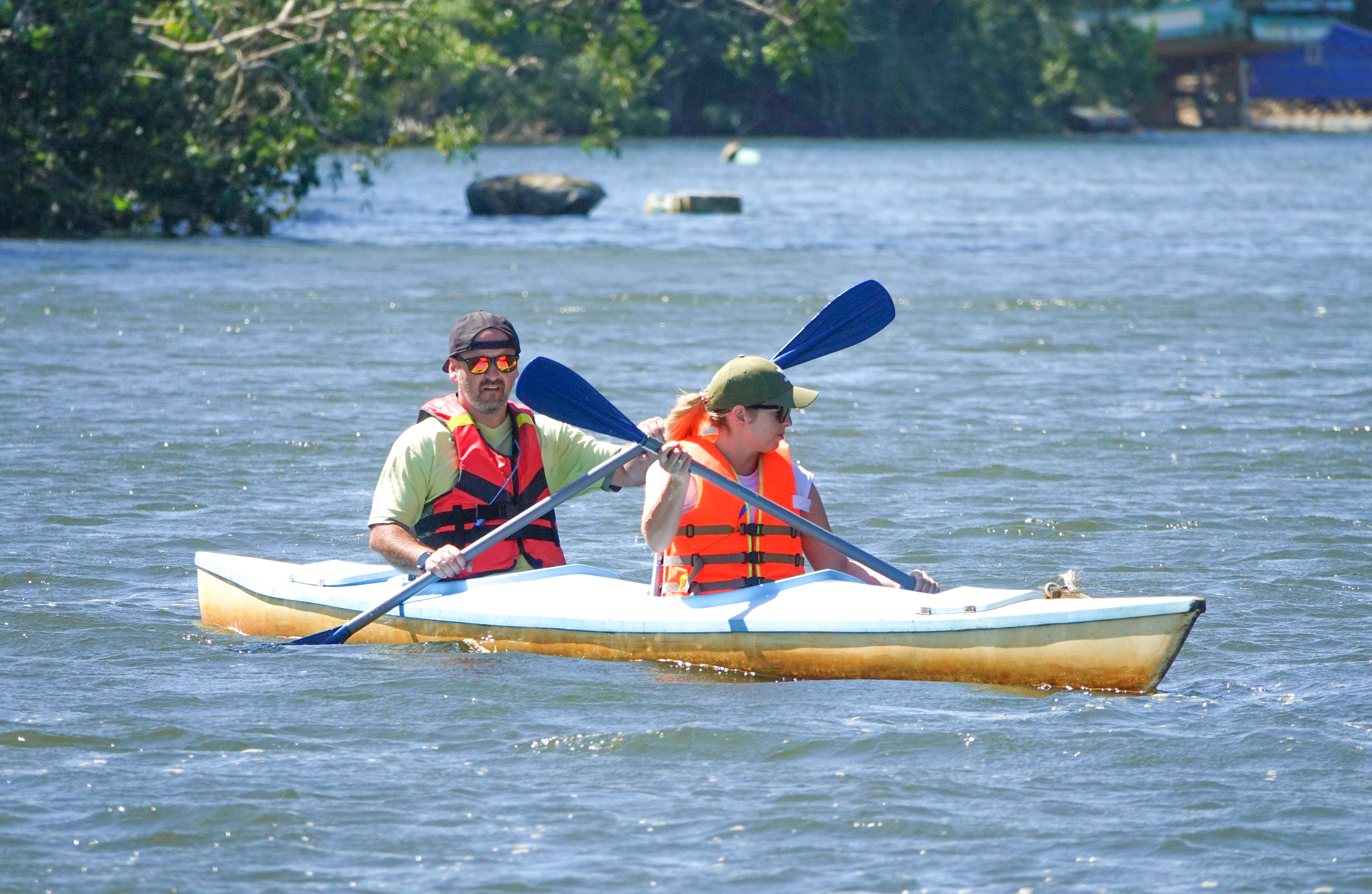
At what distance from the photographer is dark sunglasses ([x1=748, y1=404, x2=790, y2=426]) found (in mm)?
4844

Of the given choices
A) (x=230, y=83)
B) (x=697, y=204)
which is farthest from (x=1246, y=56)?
(x=230, y=83)

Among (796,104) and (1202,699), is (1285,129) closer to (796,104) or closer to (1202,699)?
(796,104)

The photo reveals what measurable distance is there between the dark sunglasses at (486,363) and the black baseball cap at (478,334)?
3cm

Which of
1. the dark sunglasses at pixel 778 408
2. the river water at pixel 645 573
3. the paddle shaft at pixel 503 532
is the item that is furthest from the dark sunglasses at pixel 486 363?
the river water at pixel 645 573

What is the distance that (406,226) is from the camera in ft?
73.0

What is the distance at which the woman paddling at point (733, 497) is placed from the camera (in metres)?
4.77

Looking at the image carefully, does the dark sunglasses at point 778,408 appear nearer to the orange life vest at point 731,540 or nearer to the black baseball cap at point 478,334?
the orange life vest at point 731,540

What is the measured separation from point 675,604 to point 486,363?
0.84 metres

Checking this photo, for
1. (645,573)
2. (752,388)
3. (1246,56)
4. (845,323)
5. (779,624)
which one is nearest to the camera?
(752,388)

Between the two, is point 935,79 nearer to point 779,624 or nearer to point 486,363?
point 486,363

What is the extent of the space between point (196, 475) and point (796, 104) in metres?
54.1

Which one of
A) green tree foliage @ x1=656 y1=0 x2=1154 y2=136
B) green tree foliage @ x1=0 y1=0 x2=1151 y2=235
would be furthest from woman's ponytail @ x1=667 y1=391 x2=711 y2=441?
green tree foliage @ x1=656 y1=0 x2=1154 y2=136

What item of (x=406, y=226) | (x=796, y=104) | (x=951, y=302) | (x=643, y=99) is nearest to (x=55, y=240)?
(x=406, y=226)

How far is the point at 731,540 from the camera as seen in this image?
16.8ft
